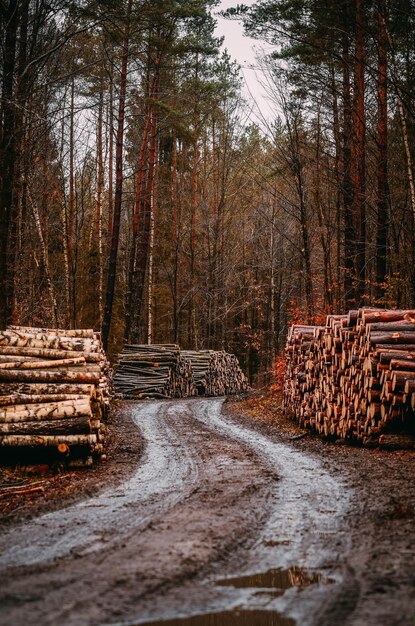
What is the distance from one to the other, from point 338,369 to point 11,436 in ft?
20.5

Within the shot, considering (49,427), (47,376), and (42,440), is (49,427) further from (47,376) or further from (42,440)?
(47,376)

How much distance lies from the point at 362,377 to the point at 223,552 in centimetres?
628

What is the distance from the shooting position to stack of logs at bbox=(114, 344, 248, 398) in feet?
72.8

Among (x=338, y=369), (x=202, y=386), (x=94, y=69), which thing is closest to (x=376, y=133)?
(x=338, y=369)

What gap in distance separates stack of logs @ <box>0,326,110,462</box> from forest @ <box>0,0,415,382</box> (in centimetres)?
349

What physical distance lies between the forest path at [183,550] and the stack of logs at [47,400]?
3.84 feet

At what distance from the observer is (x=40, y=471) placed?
7336 mm

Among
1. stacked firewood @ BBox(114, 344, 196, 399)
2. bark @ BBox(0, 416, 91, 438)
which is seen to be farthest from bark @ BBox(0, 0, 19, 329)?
stacked firewood @ BBox(114, 344, 196, 399)

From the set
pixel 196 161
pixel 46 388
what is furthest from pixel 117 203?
pixel 46 388

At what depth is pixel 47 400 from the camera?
26.0 ft

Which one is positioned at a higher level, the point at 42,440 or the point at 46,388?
the point at 46,388

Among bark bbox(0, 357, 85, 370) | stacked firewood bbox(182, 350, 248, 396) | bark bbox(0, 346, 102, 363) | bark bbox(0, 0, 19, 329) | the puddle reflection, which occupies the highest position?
bark bbox(0, 0, 19, 329)

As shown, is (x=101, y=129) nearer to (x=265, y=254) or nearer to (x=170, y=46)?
(x=170, y=46)

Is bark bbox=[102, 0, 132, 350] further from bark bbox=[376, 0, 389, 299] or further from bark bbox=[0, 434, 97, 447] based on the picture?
A: bark bbox=[0, 434, 97, 447]
